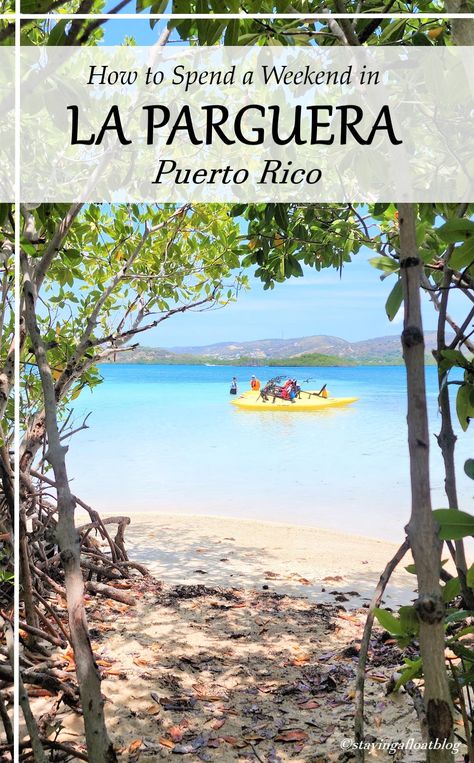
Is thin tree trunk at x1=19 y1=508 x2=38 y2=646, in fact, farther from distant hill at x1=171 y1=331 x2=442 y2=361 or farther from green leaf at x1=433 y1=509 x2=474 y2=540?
distant hill at x1=171 y1=331 x2=442 y2=361

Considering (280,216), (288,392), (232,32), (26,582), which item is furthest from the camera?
(288,392)

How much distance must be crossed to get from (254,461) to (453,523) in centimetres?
1411

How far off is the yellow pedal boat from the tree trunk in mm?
22613

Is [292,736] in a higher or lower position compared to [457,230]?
lower

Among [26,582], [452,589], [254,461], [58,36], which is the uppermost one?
[58,36]

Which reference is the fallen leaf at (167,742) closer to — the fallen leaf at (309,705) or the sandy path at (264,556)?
the fallen leaf at (309,705)

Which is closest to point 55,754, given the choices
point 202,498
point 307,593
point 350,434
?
point 307,593

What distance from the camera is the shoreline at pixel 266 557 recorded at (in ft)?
12.8

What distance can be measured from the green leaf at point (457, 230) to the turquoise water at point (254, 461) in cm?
454

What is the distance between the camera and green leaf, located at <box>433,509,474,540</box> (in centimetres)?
71

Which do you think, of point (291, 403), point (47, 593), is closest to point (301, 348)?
point (291, 403)

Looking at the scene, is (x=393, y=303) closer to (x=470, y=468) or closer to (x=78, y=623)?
(x=470, y=468)

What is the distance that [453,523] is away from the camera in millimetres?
722

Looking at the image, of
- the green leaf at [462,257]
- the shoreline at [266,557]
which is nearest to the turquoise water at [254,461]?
the shoreline at [266,557]
